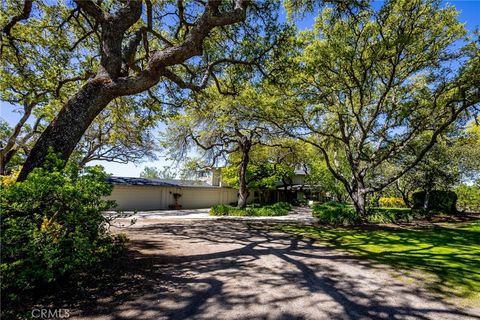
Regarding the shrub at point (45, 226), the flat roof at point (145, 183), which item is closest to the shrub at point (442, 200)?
the flat roof at point (145, 183)

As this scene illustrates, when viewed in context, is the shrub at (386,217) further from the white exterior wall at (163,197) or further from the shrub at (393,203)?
the shrub at (393,203)

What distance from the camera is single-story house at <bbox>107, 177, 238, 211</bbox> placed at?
69.0 feet

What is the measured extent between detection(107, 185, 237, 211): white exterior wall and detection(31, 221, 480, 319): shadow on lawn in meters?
16.0

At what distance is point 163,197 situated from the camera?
78.9 feet

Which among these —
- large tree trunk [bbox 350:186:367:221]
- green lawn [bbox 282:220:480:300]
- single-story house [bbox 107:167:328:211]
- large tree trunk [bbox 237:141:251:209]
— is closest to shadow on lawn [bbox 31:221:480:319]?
green lawn [bbox 282:220:480:300]

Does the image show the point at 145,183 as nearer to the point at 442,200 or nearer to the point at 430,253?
the point at 430,253

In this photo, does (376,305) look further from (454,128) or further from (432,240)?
(454,128)

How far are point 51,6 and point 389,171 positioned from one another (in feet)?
102

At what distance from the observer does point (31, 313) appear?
2.97m

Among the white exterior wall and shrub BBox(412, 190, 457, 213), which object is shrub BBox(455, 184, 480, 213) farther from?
the white exterior wall

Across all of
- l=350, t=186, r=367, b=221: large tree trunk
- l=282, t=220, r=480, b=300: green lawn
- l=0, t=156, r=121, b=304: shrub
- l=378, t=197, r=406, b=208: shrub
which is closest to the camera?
l=0, t=156, r=121, b=304: shrub

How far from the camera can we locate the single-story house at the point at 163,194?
21.0 meters

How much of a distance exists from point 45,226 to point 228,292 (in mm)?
2856

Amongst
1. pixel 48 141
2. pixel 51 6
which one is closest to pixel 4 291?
pixel 48 141
